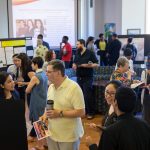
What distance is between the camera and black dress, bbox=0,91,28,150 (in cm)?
175

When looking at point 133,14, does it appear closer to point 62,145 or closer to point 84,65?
point 84,65

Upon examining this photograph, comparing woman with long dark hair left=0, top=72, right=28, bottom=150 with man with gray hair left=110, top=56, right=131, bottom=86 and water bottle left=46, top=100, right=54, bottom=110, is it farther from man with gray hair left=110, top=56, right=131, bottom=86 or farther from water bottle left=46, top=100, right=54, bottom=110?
man with gray hair left=110, top=56, right=131, bottom=86

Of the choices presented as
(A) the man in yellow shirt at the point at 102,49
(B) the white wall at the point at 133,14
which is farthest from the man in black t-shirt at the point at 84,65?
(B) the white wall at the point at 133,14

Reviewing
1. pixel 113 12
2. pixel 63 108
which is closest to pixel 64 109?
pixel 63 108

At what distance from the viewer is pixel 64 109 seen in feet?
9.97

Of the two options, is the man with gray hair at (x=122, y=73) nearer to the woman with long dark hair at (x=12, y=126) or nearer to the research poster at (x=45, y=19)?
the woman with long dark hair at (x=12, y=126)

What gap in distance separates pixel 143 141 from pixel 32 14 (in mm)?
10395

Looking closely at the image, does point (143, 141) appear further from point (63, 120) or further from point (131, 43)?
point (131, 43)

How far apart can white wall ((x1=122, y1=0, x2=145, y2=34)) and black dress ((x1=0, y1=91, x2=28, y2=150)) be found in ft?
33.3

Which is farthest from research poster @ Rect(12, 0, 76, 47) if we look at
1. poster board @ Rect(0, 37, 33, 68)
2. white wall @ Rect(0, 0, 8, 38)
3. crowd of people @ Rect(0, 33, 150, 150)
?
crowd of people @ Rect(0, 33, 150, 150)

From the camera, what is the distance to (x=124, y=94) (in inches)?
83.5

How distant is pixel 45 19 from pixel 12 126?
1076 centimetres

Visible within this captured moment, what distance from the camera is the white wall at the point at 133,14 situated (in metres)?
11.4

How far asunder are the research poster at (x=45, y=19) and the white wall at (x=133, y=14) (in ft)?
7.17
